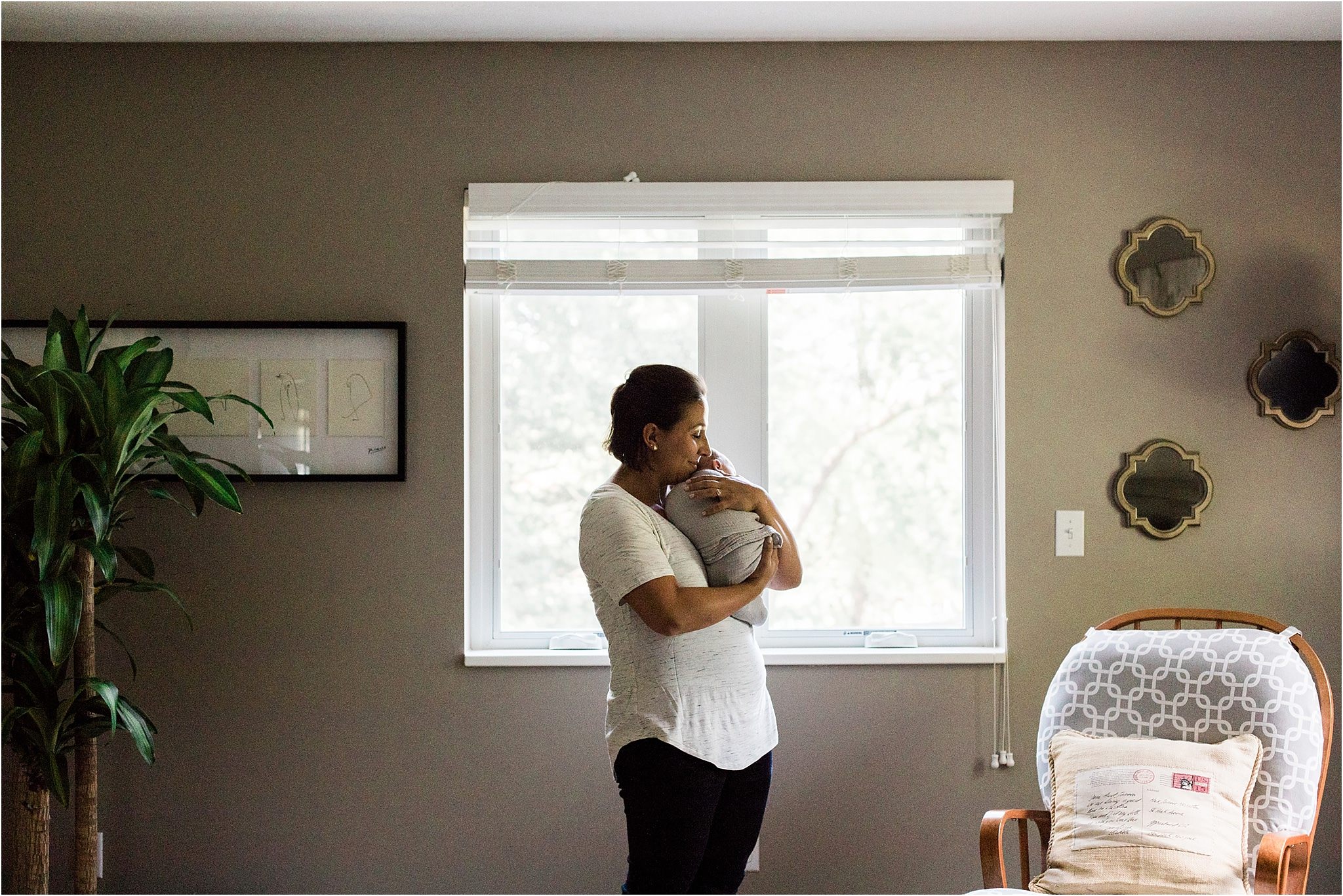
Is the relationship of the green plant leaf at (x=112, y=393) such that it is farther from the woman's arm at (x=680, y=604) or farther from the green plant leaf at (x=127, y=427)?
the woman's arm at (x=680, y=604)

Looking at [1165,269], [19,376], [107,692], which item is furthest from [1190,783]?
[19,376]

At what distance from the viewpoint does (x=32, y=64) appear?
93.8 inches

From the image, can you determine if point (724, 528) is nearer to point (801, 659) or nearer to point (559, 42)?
point (801, 659)

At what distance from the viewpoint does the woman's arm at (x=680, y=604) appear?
64.9 inches

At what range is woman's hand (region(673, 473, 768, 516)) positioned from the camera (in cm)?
177

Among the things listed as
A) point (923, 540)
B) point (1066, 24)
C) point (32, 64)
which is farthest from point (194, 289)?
point (1066, 24)

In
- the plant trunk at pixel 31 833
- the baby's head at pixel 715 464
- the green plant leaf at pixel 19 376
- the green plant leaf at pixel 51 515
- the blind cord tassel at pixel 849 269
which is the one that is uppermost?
the blind cord tassel at pixel 849 269

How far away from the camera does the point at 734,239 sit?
2443mm

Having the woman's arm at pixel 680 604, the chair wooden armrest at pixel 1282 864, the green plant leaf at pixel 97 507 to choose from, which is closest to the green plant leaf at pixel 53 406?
the green plant leaf at pixel 97 507

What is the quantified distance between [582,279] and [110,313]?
1.20m

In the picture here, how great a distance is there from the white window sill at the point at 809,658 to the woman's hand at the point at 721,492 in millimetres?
729

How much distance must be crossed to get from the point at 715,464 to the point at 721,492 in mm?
122

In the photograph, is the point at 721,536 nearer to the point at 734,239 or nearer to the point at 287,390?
the point at 734,239

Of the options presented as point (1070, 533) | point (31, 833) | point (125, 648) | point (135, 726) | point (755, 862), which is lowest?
point (755, 862)
